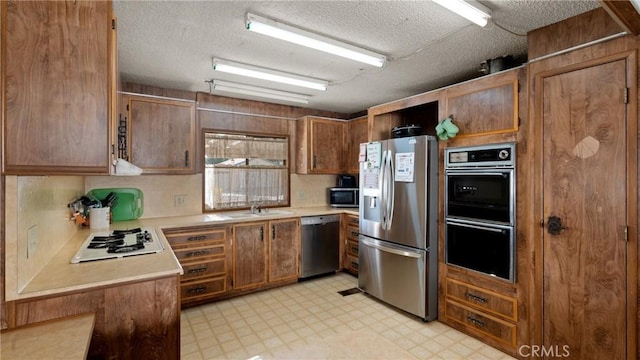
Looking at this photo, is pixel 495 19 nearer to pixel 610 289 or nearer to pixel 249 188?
pixel 610 289

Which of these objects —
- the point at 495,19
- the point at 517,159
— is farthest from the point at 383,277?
the point at 495,19

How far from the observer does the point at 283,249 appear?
3715 millimetres

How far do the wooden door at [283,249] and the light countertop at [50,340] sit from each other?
2295mm

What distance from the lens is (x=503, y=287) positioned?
7.70ft

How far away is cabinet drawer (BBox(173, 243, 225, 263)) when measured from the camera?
3.06m

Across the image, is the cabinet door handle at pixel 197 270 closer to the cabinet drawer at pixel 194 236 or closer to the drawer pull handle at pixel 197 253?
the drawer pull handle at pixel 197 253

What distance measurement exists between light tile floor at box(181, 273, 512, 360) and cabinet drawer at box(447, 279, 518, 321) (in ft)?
0.96

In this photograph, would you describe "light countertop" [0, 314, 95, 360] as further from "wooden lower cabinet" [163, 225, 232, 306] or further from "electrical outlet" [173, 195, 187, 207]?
"electrical outlet" [173, 195, 187, 207]

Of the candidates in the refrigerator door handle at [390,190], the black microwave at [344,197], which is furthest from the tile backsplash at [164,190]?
the refrigerator door handle at [390,190]

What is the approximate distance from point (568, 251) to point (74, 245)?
3426mm

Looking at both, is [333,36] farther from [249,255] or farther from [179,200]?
[179,200]

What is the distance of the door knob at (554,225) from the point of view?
205 centimetres

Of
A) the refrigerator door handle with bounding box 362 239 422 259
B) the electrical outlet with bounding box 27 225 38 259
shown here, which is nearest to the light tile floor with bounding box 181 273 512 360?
the refrigerator door handle with bounding box 362 239 422 259

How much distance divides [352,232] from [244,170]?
1682 millimetres
